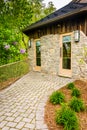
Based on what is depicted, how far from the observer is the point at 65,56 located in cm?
730

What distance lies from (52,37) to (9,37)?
2.22m

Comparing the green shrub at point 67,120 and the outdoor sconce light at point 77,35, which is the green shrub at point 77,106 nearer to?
the green shrub at point 67,120

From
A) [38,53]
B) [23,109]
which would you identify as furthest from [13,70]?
[23,109]

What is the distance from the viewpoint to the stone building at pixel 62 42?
6367 millimetres

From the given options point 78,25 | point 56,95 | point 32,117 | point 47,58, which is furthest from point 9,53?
point 32,117

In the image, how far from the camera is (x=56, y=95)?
4.15 metres

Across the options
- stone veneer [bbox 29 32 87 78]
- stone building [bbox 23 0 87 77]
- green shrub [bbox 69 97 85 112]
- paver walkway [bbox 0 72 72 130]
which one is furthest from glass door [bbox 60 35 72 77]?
green shrub [bbox 69 97 85 112]

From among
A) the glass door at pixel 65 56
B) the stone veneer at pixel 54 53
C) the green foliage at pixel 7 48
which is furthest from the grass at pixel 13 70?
the glass door at pixel 65 56

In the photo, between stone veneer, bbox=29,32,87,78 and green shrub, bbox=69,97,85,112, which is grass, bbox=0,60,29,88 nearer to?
stone veneer, bbox=29,32,87,78

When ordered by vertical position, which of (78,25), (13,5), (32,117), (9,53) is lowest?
(32,117)

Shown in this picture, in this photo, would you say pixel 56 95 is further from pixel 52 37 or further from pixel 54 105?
pixel 52 37

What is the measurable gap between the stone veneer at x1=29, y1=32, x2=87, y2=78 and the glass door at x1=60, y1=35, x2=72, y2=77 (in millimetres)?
226

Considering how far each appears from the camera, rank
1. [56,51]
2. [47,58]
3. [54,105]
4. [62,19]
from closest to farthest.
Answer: [54,105] < [62,19] < [56,51] < [47,58]

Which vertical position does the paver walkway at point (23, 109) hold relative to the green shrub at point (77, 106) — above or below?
below
